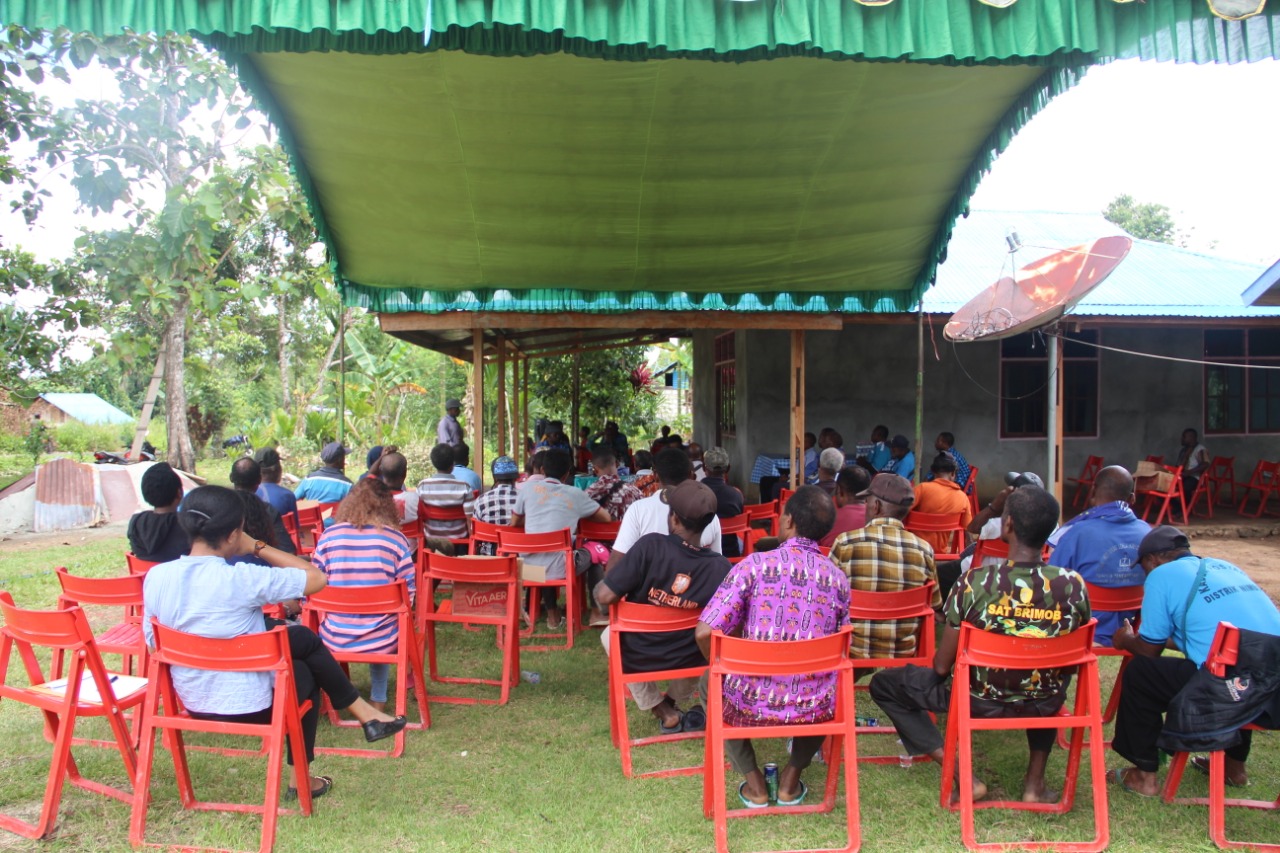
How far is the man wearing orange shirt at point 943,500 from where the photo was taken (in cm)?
617

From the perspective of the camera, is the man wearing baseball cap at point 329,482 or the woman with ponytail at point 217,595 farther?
the man wearing baseball cap at point 329,482

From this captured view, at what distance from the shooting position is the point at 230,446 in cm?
2473

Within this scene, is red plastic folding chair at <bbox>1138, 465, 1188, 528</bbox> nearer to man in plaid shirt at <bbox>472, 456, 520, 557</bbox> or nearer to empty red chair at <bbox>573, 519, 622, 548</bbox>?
empty red chair at <bbox>573, 519, 622, 548</bbox>

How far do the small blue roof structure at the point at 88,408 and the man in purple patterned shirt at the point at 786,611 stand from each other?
115 feet

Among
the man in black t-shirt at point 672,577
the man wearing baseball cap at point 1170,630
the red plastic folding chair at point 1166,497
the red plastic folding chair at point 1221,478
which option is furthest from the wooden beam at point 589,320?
the red plastic folding chair at point 1221,478

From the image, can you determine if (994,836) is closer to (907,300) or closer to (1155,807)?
(1155,807)

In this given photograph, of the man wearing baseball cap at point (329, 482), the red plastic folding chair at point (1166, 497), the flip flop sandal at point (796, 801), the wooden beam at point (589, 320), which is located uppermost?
the wooden beam at point (589, 320)

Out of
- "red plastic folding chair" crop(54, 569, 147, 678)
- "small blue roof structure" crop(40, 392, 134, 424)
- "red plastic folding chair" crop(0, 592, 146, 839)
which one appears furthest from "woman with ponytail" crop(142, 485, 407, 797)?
"small blue roof structure" crop(40, 392, 134, 424)

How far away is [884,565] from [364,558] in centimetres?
A: 238

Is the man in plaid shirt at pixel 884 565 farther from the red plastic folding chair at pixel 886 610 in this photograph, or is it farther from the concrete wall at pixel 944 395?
the concrete wall at pixel 944 395

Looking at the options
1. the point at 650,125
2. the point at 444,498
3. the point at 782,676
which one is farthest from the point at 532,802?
the point at 650,125

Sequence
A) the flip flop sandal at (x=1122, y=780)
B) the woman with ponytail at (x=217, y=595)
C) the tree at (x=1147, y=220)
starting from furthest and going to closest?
the tree at (x=1147, y=220)
the flip flop sandal at (x=1122, y=780)
the woman with ponytail at (x=217, y=595)

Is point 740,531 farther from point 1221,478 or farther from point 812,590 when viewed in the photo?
point 1221,478

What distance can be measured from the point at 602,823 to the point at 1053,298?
16.4 feet
